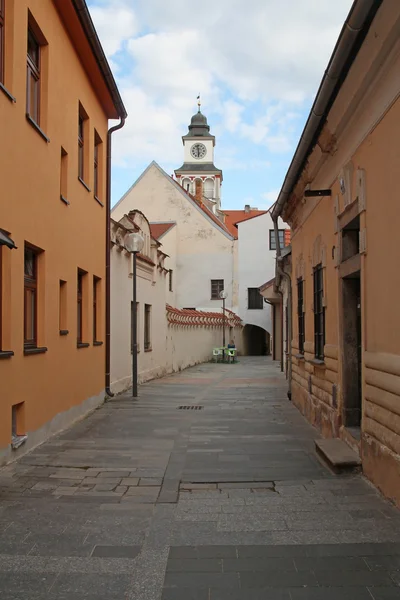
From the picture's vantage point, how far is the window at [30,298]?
8.17 meters

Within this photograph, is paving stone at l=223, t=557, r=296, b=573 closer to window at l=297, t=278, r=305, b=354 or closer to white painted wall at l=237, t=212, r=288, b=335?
window at l=297, t=278, r=305, b=354

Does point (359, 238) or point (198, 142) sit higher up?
point (198, 142)

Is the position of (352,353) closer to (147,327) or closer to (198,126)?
(147,327)

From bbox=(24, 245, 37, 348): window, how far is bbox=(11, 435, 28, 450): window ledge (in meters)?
1.18

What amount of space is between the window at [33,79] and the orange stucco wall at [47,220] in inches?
4.0

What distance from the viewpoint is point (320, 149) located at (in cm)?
812

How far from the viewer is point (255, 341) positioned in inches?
1831

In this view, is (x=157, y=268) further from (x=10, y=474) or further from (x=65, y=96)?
(x=10, y=474)

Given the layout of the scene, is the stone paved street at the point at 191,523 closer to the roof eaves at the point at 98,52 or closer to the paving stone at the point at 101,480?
the paving stone at the point at 101,480

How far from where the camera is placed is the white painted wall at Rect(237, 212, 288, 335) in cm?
4200

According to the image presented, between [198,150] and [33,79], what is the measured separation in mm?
72652

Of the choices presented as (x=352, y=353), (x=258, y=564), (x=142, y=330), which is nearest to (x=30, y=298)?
(x=352, y=353)

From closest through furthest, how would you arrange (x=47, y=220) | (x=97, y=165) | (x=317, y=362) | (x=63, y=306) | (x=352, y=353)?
(x=352, y=353) < (x=47, y=220) < (x=317, y=362) < (x=63, y=306) < (x=97, y=165)

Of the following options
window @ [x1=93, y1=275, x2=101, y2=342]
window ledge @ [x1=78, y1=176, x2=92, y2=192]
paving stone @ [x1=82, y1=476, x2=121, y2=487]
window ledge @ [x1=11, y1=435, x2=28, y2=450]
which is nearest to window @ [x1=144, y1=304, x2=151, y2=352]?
window @ [x1=93, y1=275, x2=101, y2=342]
